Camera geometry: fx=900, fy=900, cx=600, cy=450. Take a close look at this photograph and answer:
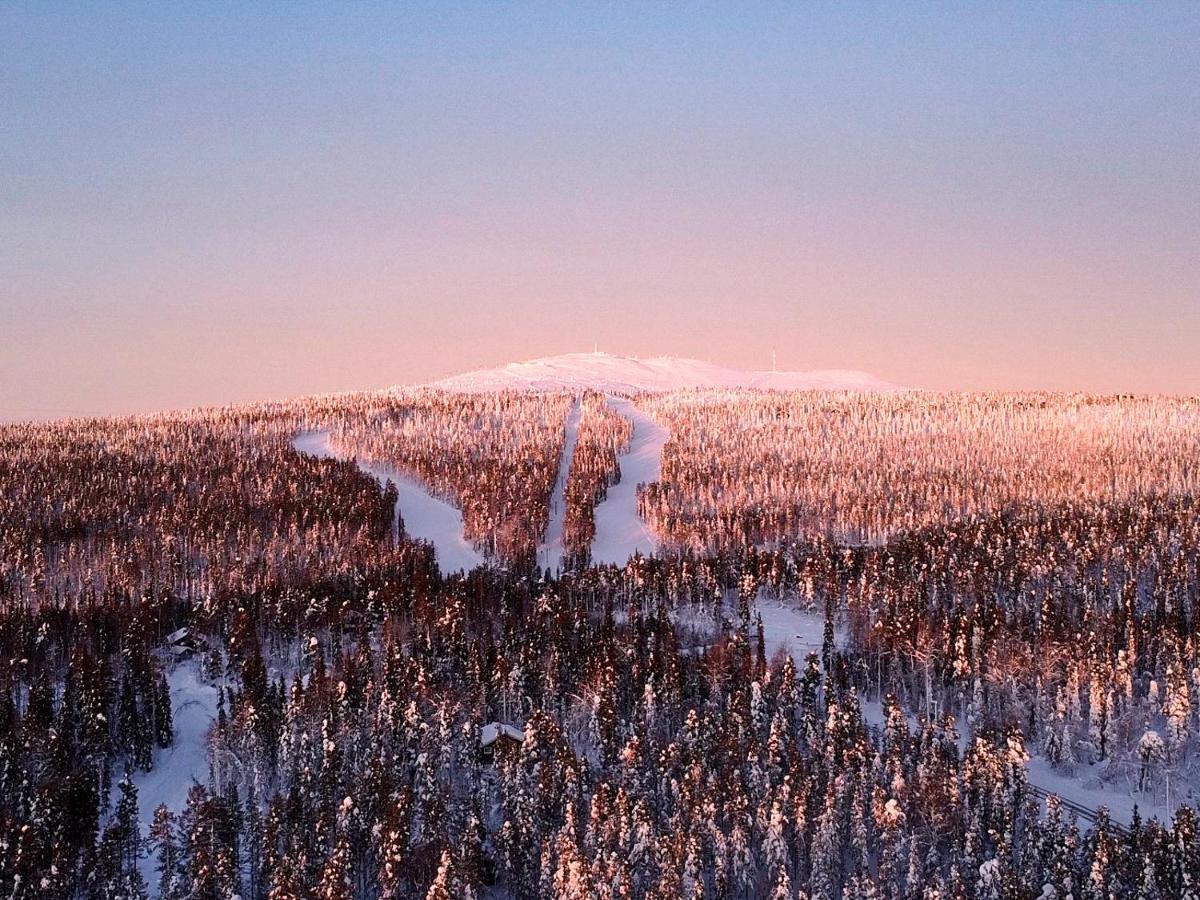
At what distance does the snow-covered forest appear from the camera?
5356 centimetres

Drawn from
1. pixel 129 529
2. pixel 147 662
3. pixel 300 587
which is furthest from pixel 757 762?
pixel 129 529

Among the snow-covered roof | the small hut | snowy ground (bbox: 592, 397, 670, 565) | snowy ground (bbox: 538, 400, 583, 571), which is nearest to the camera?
the small hut

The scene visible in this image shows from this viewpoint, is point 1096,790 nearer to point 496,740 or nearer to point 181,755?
point 496,740

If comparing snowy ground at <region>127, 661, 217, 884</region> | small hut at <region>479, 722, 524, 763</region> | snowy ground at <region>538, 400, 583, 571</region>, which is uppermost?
snowy ground at <region>538, 400, 583, 571</region>

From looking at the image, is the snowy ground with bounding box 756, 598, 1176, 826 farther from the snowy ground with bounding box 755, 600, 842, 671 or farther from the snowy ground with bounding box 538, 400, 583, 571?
the snowy ground with bounding box 538, 400, 583, 571

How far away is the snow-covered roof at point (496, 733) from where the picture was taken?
70312 millimetres

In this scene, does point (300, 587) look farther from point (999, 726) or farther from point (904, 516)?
point (904, 516)

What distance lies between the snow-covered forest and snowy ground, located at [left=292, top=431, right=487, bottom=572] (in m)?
4.49

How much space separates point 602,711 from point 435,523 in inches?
3978

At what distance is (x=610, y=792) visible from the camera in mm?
59688

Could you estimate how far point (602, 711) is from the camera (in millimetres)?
70875

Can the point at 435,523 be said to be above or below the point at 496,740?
above

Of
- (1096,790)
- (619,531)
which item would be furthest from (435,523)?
(1096,790)

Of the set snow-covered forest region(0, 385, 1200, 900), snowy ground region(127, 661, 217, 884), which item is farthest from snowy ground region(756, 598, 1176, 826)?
snowy ground region(127, 661, 217, 884)
